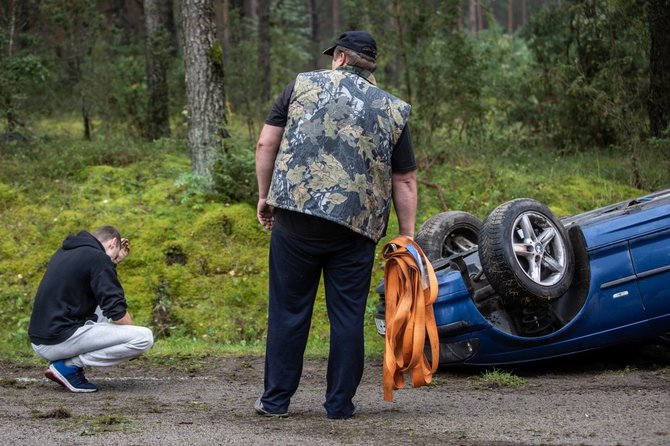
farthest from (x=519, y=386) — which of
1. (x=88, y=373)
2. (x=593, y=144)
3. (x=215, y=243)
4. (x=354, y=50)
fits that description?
(x=593, y=144)

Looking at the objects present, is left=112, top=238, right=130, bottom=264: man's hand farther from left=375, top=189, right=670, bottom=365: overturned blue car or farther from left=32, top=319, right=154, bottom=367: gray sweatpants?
left=375, top=189, right=670, bottom=365: overturned blue car

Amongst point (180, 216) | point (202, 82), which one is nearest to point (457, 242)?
point (180, 216)

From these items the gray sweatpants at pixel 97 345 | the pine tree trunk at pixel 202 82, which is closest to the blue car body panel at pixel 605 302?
the gray sweatpants at pixel 97 345

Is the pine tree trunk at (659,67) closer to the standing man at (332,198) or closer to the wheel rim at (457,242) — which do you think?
the wheel rim at (457,242)

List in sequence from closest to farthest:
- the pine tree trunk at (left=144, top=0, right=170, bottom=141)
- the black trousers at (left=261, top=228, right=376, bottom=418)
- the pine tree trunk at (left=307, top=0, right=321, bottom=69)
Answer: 1. the black trousers at (left=261, top=228, right=376, bottom=418)
2. the pine tree trunk at (left=144, top=0, right=170, bottom=141)
3. the pine tree trunk at (left=307, top=0, right=321, bottom=69)

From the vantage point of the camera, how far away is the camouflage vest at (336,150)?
5602mm

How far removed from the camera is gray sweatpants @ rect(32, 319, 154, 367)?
705 centimetres

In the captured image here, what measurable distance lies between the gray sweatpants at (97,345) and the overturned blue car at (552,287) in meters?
2.35

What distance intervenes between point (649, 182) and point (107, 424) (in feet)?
31.7

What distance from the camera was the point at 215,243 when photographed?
11.5 meters

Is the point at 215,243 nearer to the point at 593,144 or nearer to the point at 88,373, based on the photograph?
the point at 88,373

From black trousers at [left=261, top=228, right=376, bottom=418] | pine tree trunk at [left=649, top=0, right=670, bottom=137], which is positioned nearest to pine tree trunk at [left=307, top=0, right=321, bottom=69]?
pine tree trunk at [left=649, top=0, right=670, bottom=137]

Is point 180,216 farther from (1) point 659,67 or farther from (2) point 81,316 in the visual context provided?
(1) point 659,67

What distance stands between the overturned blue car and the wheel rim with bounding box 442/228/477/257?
0.81 metres
